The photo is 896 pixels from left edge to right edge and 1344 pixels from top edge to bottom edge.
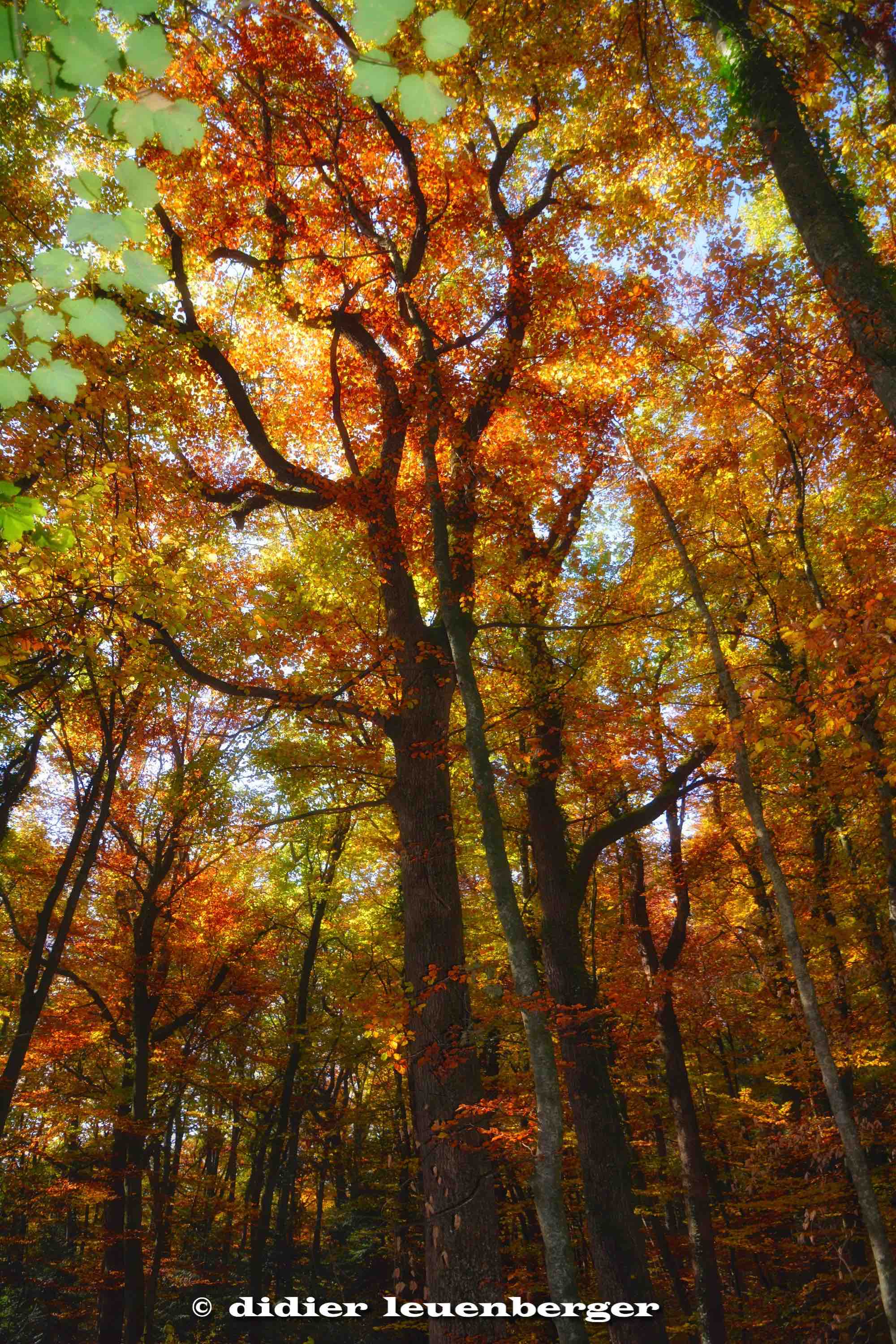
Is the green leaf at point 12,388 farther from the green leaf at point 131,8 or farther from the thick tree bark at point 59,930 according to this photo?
the thick tree bark at point 59,930

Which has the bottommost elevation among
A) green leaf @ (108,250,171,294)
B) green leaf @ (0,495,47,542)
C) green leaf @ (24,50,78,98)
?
green leaf @ (108,250,171,294)

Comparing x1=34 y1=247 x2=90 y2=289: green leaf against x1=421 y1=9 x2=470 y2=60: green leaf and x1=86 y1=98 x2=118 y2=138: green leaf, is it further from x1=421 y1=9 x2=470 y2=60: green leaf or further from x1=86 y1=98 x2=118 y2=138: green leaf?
x1=421 y1=9 x2=470 y2=60: green leaf

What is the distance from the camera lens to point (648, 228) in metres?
9.50

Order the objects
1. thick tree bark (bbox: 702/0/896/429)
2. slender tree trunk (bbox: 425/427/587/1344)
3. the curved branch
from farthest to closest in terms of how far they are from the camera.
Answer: the curved branch, thick tree bark (bbox: 702/0/896/429), slender tree trunk (bbox: 425/427/587/1344)

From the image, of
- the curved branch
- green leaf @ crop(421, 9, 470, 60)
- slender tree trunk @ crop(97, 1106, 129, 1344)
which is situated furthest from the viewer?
slender tree trunk @ crop(97, 1106, 129, 1344)

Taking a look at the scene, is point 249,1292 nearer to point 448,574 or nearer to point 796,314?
point 448,574

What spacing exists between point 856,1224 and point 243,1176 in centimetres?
2616

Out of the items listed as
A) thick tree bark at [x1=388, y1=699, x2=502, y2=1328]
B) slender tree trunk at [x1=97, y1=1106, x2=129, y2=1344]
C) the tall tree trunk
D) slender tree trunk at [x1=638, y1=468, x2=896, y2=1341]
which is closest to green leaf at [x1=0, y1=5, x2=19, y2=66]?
thick tree bark at [x1=388, y1=699, x2=502, y2=1328]

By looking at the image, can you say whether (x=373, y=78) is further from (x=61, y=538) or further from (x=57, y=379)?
(x=61, y=538)

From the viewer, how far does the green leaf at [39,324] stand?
4.02ft

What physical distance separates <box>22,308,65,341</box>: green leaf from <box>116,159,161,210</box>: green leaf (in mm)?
248

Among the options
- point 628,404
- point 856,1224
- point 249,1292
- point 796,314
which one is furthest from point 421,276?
point 249,1292

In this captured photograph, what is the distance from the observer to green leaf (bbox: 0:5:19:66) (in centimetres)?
122

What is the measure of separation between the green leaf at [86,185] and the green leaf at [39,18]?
21 cm
